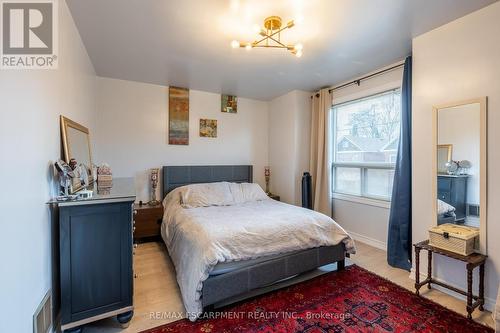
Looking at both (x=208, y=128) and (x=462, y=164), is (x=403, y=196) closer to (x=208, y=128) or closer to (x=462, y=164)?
(x=462, y=164)

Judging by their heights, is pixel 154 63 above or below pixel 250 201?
above

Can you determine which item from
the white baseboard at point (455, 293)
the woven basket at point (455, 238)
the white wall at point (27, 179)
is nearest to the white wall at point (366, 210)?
the white baseboard at point (455, 293)

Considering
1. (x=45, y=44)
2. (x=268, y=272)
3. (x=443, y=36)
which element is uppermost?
(x=443, y=36)

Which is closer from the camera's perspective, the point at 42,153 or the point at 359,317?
the point at 42,153

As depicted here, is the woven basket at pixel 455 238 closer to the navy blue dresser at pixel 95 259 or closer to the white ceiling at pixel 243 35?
Answer: the white ceiling at pixel 243 35

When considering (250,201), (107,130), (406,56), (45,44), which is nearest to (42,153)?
(45,44)

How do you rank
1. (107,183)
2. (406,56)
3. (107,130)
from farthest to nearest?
(107,130), (406,56), (107,183)

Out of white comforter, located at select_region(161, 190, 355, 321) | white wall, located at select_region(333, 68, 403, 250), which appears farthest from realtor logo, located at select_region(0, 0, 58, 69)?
white wall, located at select_region(333, 68, 403, 250)

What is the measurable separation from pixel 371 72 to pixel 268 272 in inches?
121

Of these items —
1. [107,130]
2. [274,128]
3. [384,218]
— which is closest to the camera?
[384,218]

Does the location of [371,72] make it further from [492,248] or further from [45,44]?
[45,44]

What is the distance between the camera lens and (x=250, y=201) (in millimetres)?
3613

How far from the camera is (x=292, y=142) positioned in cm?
421

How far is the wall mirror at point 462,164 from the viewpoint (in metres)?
2.03
